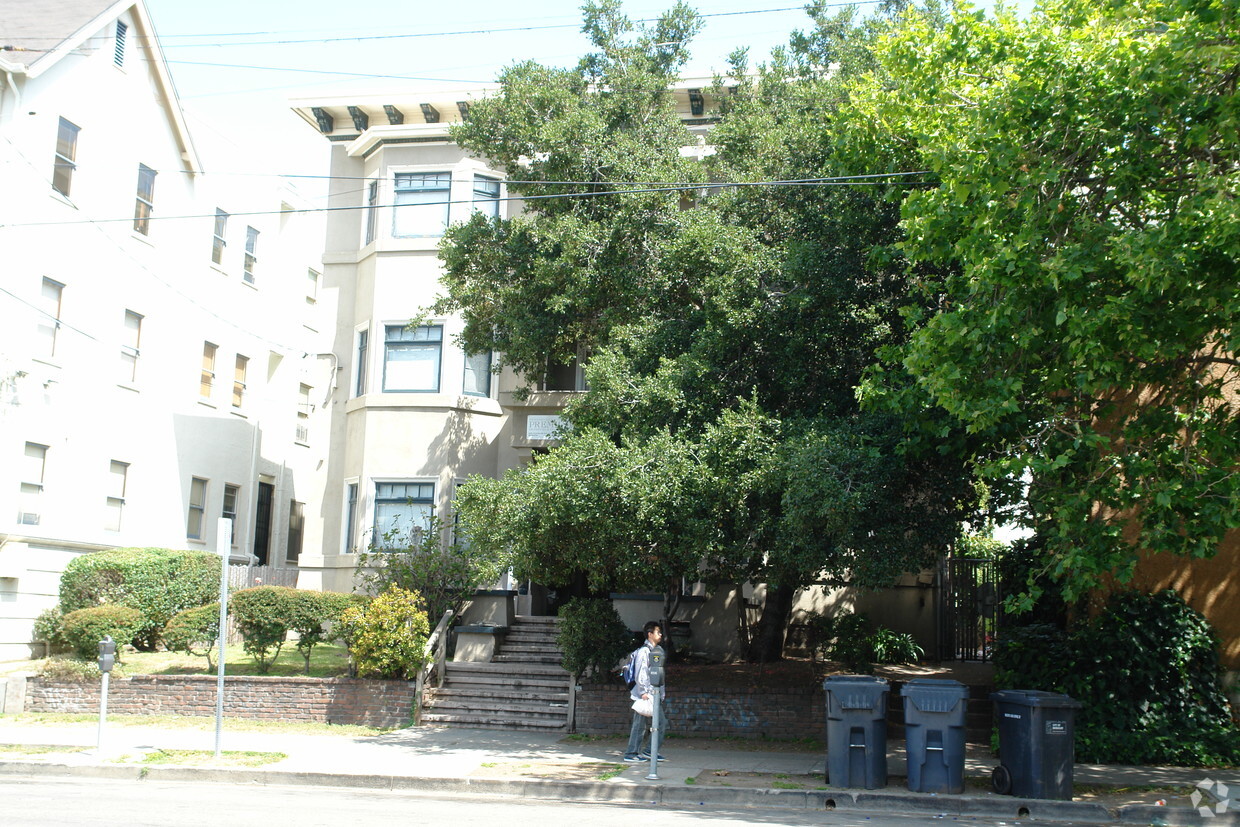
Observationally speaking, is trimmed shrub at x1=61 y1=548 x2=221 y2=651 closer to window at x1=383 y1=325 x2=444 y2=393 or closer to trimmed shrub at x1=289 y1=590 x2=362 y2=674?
trimmed shrub at x1=289 y1=590 x2=362 y2=674

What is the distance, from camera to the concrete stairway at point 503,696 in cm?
1560

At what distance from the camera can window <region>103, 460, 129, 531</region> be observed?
70.7ft

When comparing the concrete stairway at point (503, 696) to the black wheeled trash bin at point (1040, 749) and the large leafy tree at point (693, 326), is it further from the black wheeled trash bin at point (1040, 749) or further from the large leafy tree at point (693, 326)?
the black wheeled trash bin at point (1040, 749)

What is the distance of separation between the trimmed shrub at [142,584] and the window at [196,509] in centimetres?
508

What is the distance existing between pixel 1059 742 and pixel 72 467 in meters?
18.0

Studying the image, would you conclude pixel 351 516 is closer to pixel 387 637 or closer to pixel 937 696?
pixel 387 637

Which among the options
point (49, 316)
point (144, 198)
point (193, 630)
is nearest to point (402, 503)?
point (193, 630)

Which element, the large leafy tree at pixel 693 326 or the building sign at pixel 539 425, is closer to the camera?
the large leafy tree at pixel 693 326

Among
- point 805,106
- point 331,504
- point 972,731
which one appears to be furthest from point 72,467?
point 972,731

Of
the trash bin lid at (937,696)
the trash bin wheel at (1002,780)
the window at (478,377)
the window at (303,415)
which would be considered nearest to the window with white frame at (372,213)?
the window at (478,377)

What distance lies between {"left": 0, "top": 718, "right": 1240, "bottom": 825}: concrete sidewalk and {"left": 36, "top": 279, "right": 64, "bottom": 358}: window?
805 cm

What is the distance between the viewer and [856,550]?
12.5 meters

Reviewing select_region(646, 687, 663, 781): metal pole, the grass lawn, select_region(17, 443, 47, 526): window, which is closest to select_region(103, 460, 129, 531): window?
select_region(17, 443, 47, 526): window

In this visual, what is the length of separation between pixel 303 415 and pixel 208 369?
514 cm
